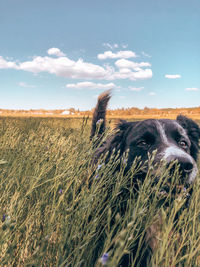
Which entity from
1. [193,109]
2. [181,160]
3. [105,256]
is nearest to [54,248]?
[105,256]

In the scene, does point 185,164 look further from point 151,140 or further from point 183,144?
point 183,144

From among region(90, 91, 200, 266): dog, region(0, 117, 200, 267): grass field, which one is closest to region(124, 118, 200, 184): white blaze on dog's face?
region(90, 91, 200, 266): dog

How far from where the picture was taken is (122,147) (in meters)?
3.19

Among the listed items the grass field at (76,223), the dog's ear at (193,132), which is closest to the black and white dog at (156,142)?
the dog's ear at (193,132)

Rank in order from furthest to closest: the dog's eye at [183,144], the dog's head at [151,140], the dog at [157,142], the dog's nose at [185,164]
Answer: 1. the dog's eye at [183,144]
2. the dog's head at [151,140]
3. the dog at [157,142]
4. the dog's nose at [185,164]

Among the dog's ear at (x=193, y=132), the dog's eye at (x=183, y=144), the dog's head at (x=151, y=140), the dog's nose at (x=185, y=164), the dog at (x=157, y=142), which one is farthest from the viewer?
the dog's ear at (x=193, y=132)

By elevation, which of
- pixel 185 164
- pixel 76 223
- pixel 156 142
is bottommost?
pixel 76 223

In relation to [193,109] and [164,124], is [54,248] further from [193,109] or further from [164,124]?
[193,109]

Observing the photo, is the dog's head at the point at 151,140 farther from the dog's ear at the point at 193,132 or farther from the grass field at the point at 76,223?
the grass field at the point at 76,223

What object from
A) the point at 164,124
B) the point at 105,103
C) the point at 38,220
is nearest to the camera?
the point at 38,220

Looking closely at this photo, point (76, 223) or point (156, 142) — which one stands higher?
point (156, 142)

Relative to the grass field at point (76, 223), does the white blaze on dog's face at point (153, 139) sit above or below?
above

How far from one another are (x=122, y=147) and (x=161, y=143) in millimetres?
696

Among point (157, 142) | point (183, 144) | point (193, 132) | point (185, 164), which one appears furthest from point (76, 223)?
point (193, 132)
